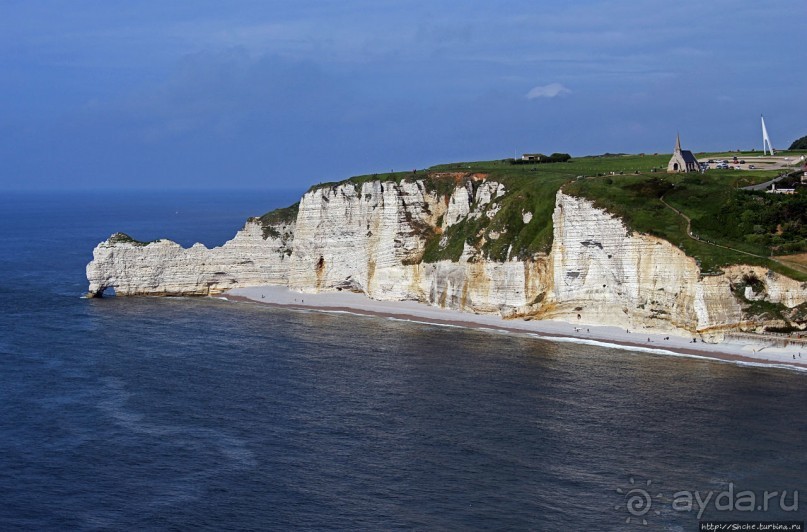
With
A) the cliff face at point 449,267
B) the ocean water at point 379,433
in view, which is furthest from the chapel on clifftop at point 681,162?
the ocean water at point 379,433

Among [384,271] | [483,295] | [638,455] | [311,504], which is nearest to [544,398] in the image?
[638,455]

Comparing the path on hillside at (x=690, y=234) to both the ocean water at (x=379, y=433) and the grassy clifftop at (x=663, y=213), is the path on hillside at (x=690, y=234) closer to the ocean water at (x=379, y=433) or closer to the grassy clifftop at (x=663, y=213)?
the grassy clifftop at (x=663, y=213)

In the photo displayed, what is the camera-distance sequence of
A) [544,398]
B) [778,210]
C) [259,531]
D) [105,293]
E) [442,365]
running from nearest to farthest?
[259,531]
[544,398]
[442,365]
[778,210]
[105,293]

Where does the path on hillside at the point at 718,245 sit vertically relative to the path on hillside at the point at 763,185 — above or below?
below

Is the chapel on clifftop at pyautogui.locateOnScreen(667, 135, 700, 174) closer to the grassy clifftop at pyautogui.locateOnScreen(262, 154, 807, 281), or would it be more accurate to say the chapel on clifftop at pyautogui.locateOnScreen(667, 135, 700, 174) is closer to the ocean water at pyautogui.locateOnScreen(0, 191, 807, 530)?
the grassy clifftop at pyautogui.locateOnScreen(262, 154, 807, 281)

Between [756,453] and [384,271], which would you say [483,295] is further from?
[756,453]

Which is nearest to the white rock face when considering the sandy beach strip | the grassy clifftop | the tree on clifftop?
Result: the sandy beach strip
